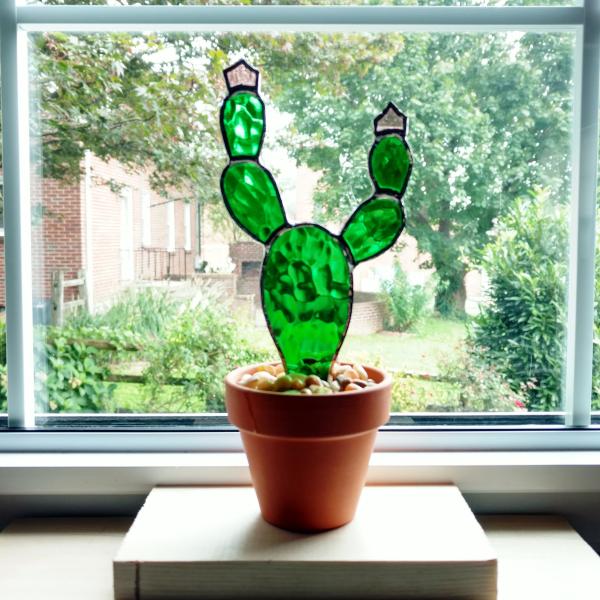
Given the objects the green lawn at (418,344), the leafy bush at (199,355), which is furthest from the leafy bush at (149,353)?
the green lawn at (418,344)

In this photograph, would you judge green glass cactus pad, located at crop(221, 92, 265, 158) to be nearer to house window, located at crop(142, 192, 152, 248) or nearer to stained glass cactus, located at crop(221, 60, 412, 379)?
stained glass cactus, located at crop(221, 60, 412, 379)

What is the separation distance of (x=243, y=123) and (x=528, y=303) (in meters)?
0.62

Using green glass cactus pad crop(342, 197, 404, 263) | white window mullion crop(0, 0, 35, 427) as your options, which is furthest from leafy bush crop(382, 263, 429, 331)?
white window mullion crop(0, 0, 35, 427)

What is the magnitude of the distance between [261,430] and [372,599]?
0.26 metres

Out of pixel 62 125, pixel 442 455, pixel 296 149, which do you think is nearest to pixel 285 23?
pixel 296 149

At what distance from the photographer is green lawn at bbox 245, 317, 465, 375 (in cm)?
106

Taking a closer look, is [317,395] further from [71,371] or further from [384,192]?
[71,371]

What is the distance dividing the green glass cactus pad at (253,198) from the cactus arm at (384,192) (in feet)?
0.36

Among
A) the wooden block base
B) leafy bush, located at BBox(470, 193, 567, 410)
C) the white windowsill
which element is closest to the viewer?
the wooden block base

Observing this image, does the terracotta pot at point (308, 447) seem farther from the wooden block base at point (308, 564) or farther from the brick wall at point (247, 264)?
the brick wall at point (247, 264)

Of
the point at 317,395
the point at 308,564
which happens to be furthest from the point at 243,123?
the point at 308,564

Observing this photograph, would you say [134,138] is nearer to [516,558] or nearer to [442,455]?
[442,455]

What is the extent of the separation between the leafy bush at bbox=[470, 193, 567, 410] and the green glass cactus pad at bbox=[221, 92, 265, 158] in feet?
1.62

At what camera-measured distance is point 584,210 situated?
1.02 m
